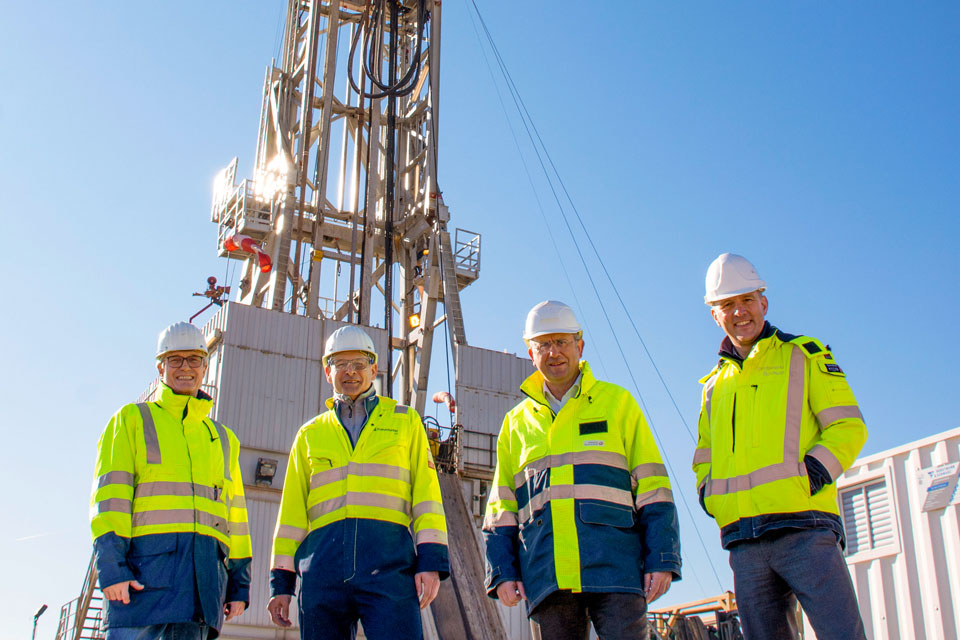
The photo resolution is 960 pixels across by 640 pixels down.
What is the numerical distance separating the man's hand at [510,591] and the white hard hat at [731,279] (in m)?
1.56

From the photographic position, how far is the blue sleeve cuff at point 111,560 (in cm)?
431

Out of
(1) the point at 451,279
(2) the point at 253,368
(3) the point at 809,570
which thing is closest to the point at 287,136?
(1) the point at 451,279

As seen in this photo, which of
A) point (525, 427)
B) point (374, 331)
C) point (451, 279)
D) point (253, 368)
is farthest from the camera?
point (451, 279)

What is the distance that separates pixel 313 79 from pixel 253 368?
22.6ft

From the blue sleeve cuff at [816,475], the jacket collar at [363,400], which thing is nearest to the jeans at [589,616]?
the blue sleeve cuff at [816,475]

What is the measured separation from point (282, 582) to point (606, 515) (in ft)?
5.13

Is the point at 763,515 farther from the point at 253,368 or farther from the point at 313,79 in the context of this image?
the point at 313,79

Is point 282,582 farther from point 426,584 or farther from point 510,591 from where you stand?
point 510,591

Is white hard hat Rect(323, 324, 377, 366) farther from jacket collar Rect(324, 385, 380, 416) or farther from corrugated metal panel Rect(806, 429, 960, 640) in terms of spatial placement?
corrugated metal panel Rect(806, 429, 960, 640)

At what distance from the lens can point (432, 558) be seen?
4.43 metres

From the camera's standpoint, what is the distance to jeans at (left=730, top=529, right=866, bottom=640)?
149 inches

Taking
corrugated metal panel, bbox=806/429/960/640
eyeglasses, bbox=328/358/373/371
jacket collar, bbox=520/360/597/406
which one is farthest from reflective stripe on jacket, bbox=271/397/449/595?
corrugated metal panel, bbox=806/429/960/640

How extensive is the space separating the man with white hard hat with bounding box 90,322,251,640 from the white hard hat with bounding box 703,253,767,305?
255cm

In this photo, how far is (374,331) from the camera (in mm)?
17297
